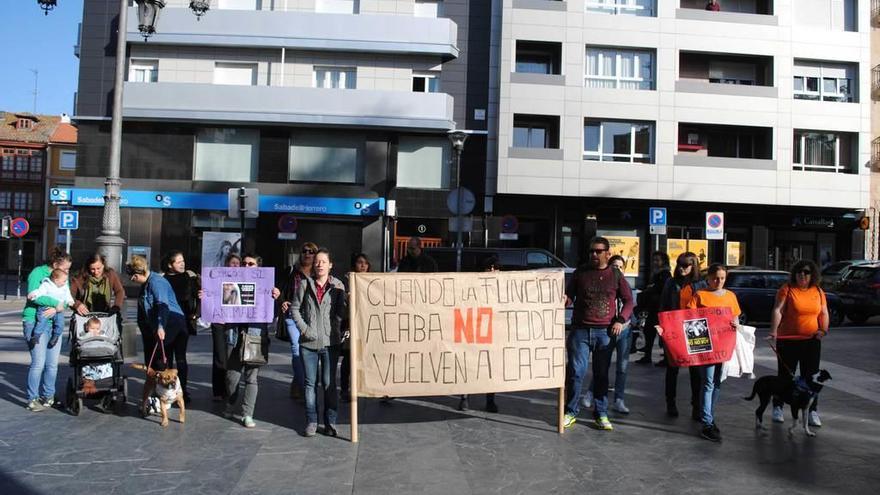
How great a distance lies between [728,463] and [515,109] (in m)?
20.9

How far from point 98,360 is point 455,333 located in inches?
153

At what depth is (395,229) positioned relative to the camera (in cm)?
2573

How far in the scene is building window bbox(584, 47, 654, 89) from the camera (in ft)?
86.0

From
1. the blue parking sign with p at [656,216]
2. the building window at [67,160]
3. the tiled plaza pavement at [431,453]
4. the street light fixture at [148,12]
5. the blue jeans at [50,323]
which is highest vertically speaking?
the building window at [67,160]

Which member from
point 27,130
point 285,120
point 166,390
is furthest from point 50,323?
point 27,130

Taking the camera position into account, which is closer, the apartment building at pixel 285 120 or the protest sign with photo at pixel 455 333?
the protest sign with photo at pixel 455 333

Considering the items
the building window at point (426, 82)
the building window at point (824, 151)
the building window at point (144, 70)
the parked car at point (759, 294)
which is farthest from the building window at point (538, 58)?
the building window at point (144, 70)

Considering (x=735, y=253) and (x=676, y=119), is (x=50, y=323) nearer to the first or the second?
(x=676, y=119)

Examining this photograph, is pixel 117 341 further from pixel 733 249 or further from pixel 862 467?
pixel 733 249

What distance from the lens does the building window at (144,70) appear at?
25766 mm

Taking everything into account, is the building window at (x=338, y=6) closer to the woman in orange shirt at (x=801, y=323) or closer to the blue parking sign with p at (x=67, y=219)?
the blue parking sign with p at (x=67, y=219)

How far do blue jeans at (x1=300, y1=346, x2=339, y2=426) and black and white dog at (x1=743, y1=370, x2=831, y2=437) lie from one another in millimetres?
4467

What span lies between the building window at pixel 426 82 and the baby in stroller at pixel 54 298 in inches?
785

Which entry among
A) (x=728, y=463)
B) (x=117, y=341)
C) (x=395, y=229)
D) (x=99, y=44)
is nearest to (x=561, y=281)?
(x=728, y=463)
